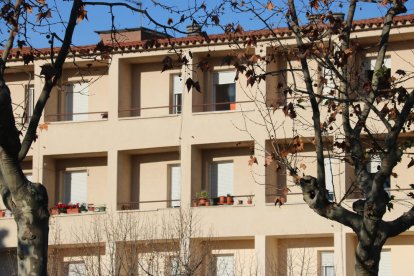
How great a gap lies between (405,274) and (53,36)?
30.2 metres

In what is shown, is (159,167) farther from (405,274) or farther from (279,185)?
(405,274)

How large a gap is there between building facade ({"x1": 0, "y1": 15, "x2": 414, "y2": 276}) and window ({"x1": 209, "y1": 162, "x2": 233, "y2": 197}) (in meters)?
0.05

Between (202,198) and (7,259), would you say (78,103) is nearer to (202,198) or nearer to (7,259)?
(7,259)

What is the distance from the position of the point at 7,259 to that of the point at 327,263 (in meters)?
12.5

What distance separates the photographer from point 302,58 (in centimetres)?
2003

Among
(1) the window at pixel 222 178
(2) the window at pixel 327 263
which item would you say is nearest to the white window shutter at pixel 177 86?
(1) the window at pixel 222 178

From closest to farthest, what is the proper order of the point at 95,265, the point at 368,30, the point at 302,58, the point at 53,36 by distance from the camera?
the point at 53,36
the point at 302,58
the point at 368,30
the point at 95,265

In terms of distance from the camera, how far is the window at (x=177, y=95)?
50.6 meters

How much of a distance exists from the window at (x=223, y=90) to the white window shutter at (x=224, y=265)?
5.37 m

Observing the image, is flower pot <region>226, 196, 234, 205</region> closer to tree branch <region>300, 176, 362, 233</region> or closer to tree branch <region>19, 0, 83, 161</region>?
tree branch <region>300, 176, 362, 233</region>

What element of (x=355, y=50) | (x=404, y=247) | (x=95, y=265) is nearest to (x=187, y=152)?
(x=95, y=265)

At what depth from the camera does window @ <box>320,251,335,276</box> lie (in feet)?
158

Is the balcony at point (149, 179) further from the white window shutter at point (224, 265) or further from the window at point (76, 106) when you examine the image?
the window at point (76, 106)

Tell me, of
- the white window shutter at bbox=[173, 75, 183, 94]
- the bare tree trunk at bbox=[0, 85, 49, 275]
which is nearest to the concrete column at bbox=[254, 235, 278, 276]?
the white window shutter at bbox=[173, 75, 183, 94]
